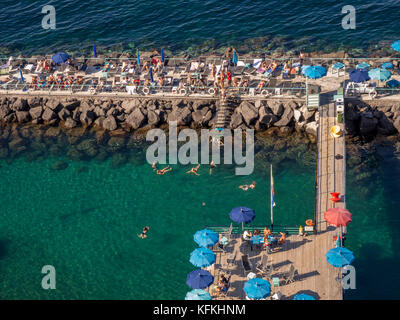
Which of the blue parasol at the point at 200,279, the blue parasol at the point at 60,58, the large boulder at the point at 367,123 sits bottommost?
the blue parasol at the point at 200,279

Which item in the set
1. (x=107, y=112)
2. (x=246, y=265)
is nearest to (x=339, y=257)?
(x=246, y=265)

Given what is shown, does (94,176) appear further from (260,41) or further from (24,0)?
(24,0)

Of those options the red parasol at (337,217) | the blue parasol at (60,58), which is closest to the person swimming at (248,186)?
the red parasol at (337,217)

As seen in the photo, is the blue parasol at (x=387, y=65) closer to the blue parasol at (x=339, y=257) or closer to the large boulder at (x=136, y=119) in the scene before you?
the large boulder at (x=136, y=119)

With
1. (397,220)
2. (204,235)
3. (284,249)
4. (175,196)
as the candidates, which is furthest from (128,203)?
(397,220)

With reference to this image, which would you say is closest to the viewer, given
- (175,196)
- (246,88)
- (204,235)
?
(204,235)

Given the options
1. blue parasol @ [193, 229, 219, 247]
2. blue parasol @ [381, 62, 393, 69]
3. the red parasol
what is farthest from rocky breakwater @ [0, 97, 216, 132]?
the red parasol
